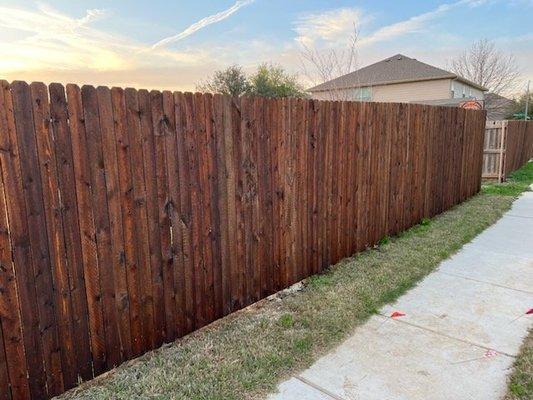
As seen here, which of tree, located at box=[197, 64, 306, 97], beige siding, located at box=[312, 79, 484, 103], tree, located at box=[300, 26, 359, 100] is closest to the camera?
tree, located at box=[300, 26, 359, 100]

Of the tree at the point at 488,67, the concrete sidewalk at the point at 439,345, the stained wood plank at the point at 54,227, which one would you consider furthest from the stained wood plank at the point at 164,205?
the tree at the point at 488,67

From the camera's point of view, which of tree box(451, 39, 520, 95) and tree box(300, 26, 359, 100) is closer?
tree box(300, 26, 359, 100)

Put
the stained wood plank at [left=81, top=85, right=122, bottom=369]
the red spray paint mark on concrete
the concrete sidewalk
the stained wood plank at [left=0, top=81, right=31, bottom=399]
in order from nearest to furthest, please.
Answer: the stained wood plank at [left=0, top=81, right=31, bottom=399] → the stained wood plank at [left=81, top=85, right=122, bottom=369] → the concrete sidewalk → the red spray paint mark on concrete

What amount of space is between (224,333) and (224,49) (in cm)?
1267

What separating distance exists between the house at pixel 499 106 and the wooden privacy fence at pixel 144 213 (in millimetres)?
35132

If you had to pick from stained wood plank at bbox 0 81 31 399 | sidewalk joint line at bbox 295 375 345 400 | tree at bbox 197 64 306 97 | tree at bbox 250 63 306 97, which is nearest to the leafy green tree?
tree at bbox 250 63 306 97

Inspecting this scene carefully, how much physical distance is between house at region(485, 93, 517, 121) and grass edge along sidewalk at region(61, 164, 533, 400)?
113 ft

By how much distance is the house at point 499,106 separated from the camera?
3384 cm

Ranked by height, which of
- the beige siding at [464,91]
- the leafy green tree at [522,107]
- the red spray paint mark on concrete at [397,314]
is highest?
the beige siding at [464,91]

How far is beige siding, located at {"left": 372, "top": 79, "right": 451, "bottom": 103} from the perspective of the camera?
26.0 m

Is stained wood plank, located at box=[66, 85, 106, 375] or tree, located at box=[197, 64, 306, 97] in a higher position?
tree, located at box=[197, 64, 306, 97]

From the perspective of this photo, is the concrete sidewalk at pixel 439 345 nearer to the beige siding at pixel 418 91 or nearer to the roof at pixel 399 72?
the roof at pixel 399 72

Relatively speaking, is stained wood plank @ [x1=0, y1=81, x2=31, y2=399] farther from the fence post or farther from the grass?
the fence post

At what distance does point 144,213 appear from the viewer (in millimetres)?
2703
